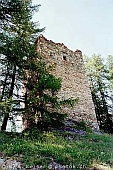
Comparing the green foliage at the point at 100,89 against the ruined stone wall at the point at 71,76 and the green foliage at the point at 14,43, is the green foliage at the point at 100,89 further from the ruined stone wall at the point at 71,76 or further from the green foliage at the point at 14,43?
the green foliage at the point at 14,43

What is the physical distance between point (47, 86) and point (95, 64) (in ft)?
43.4

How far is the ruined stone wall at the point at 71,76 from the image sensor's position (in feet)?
45.1

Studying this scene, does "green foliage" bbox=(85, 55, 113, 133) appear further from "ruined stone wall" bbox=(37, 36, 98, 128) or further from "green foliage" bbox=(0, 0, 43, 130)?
"green foliage" bbox=(0, 0, 43, 130)

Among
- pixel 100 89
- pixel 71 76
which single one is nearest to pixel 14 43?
pixel 71 76

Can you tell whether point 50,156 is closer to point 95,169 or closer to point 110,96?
point 95,169


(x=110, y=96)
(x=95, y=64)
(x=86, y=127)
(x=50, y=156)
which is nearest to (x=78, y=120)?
(x=86, y=127)

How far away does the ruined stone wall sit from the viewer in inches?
542

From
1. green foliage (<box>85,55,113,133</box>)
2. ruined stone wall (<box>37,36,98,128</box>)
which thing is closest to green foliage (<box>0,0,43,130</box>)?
ruined stone wall (<box>37,36,98,128</box>)

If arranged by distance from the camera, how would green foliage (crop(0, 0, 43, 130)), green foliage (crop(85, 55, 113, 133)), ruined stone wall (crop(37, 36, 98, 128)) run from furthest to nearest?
1. green foliage (crop(85, 55, 113, 133))
2. ruined stone wall (crop(37, 36, 98, 128))
3. green foliage (crop(0, 0, 43, 130))

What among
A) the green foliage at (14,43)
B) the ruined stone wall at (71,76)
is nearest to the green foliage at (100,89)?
the ruined stone wall at (71,76)

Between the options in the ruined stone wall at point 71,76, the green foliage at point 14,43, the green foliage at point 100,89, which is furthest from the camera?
the green foliage at point 100,89


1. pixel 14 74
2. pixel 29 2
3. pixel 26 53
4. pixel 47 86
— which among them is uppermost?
pixel 29 2

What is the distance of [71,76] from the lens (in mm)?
14938

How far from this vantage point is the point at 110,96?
21156mm
